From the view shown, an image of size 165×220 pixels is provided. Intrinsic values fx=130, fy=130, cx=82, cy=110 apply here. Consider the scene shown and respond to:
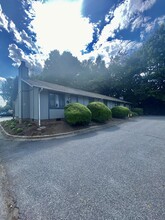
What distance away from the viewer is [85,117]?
1030 cm

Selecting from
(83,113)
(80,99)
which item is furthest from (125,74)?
(83,113)

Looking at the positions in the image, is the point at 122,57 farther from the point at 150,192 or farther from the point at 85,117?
the point at 150,192

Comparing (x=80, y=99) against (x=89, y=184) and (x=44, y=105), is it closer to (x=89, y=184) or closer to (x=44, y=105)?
(x=44, y=105)

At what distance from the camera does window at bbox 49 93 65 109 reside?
A: 11.8 m

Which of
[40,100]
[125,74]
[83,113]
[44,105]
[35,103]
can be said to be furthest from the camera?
[125,74]

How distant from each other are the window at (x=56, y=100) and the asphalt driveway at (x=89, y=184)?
6.97 m

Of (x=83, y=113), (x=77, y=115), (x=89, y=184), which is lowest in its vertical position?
(x=89, y=184)

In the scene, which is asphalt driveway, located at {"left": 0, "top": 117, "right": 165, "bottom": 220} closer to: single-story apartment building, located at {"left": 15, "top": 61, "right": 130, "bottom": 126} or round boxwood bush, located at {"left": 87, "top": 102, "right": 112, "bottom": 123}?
single-story apartment building, located at {"left": 15, "top": 61, "right": 130, "bottom": 126}

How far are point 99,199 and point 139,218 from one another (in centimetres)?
74

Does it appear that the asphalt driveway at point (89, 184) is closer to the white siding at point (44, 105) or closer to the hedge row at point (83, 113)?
the hedge row at point (83, 113)

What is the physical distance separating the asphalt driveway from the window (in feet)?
22.9

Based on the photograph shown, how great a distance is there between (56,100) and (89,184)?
994cm

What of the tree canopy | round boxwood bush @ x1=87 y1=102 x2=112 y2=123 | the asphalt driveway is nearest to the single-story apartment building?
round boxwood bush @ x1=87 y1=102 x2=112 y2=123

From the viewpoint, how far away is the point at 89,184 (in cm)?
311
